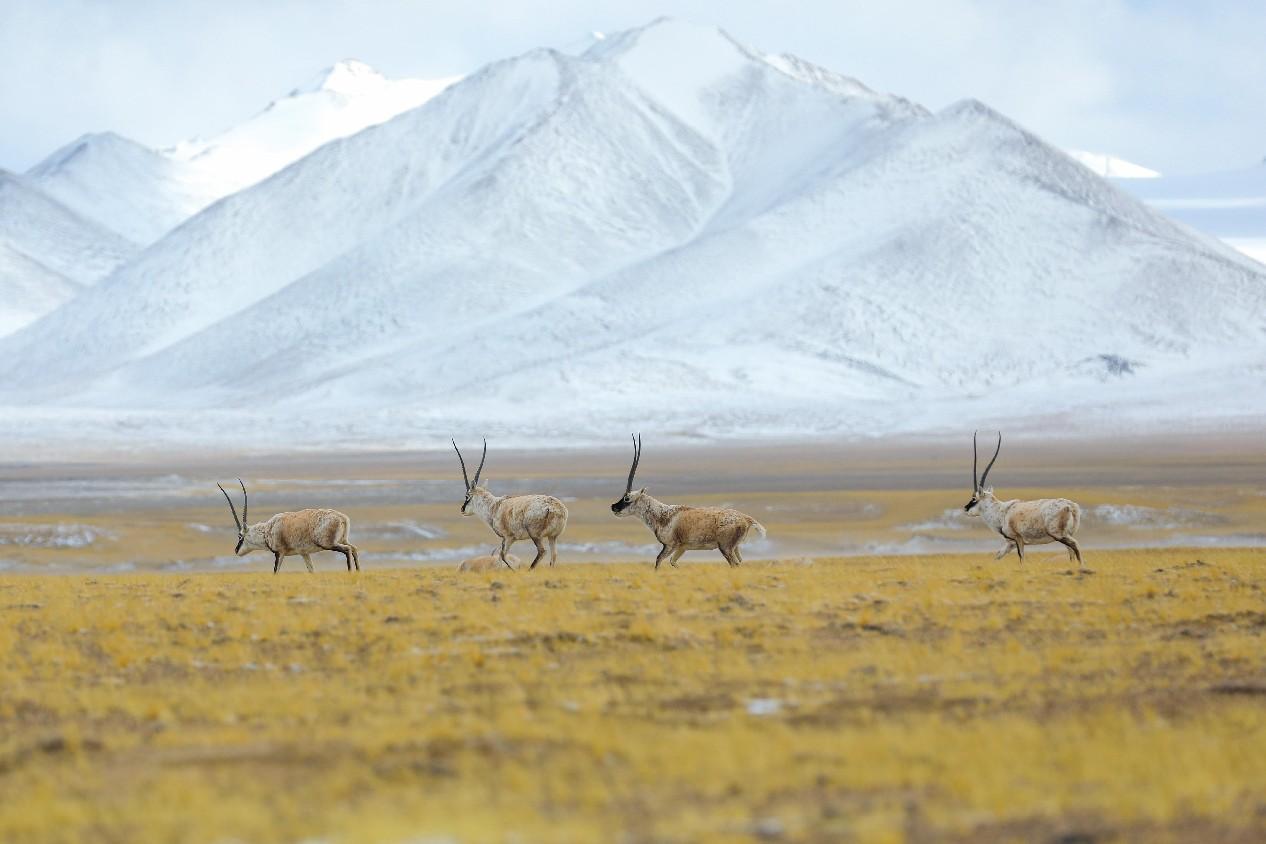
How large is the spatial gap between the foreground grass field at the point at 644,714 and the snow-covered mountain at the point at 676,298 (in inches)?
3279

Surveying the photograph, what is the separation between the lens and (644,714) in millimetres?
10898

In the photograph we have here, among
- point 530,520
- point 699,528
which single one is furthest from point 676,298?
point 699,528

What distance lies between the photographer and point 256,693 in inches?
471

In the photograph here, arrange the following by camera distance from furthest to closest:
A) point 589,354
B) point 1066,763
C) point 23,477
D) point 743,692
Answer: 1. point 589,354
2. point 23,477
3. point 743,692
4. point 1066,763

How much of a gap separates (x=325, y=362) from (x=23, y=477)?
94702 millimetres

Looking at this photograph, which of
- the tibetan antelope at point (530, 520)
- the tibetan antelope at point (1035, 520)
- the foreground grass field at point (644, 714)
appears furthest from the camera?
the tibetan antelope at point (1035, 520)

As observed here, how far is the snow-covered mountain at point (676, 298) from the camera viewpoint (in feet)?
401

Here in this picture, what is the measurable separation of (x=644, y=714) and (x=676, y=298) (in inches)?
5682

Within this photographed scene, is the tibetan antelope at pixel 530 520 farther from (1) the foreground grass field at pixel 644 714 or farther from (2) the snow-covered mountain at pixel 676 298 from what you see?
(2) the snow-covered mountain at pixel 676 298

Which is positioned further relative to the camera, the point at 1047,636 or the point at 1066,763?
the point at 1047,636

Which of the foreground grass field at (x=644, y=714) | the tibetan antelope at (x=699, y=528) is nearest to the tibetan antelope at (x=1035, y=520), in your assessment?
the tibetan antelope at (x=699, y=528)

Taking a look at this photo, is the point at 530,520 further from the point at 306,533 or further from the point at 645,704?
the point at 645,704

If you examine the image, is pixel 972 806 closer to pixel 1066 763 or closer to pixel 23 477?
pixel 1066 763

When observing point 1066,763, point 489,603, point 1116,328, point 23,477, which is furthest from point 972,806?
point 1116,328
